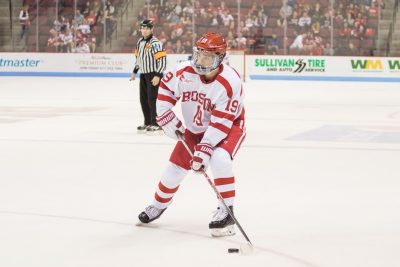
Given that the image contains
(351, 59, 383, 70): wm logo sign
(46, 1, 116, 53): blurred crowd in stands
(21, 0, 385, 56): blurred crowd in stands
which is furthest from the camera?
(46, 1, 116, 53): blurred crowd in stands

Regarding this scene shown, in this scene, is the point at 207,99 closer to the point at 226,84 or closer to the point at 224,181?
the point at 226,84

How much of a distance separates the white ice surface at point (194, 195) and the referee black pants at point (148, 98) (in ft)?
0.93

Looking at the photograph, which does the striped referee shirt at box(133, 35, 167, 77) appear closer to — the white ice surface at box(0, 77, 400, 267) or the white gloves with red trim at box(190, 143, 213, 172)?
the white ice surface at box(0, 77, 400, 267)

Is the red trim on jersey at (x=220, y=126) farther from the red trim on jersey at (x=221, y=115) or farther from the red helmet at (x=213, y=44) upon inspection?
the red helmet at (x=213, y=44)

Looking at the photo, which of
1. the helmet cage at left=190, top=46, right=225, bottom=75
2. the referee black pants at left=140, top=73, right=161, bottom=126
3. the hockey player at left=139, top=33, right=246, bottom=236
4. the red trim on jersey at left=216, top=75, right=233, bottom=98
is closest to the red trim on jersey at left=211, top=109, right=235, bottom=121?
the hockey player at left=139, top=33, right=246, bottom=236

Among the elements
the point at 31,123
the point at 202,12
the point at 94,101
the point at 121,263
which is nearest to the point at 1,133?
the point at 31,123

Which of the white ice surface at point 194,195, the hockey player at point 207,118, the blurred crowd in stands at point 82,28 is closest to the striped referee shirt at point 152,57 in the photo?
the white ice surface at point 194,195

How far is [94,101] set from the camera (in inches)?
610

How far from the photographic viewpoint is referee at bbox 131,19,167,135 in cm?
1030

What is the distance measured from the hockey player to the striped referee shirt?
5.37m

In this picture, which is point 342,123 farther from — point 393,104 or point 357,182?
point 357,182

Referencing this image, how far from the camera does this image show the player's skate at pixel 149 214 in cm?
504

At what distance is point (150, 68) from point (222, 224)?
581 centimetres

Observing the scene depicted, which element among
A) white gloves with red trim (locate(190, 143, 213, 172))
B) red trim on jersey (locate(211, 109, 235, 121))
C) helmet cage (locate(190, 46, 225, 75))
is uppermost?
helmet cage (locate(190, 46, 225, 75))
